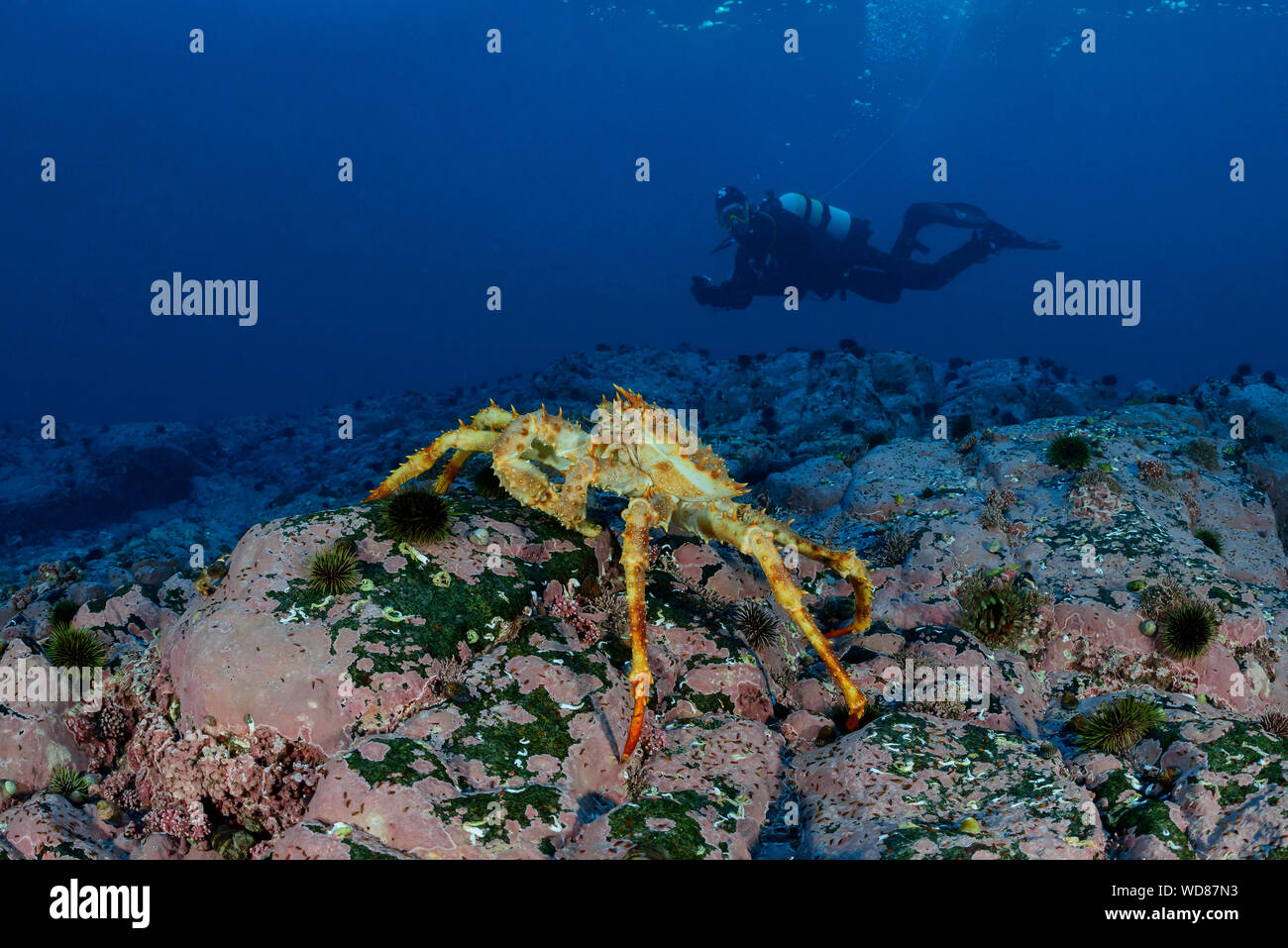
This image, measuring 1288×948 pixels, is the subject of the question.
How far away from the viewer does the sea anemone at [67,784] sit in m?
6.17

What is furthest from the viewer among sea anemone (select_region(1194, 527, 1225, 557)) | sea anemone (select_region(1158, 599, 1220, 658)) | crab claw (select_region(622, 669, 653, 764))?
sea anemone (select_region(1194, 527, 1225, 557))

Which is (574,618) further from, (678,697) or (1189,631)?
(1189,631)

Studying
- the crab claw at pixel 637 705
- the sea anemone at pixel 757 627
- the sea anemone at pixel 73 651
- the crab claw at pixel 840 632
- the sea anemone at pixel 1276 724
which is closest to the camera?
the crab claw at pixel 637 705

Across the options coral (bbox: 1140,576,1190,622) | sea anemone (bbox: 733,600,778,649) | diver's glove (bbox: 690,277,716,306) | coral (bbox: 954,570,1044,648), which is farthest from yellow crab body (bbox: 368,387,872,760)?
diver's glove (bbox: 690,277,716,306)

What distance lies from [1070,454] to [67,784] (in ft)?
47.8

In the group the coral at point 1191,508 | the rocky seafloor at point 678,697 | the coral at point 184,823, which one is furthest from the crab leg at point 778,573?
the coral at point 1191,508

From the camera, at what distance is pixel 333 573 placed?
6.50 m

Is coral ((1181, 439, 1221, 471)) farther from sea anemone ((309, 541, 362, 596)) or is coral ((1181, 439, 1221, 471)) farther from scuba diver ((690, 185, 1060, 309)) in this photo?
scuba diver ((690, 185, 1060, 309))

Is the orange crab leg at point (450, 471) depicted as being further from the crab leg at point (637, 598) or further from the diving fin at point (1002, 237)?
the diving fin at point (1002, 237)

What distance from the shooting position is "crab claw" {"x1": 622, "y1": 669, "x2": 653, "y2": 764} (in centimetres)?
606

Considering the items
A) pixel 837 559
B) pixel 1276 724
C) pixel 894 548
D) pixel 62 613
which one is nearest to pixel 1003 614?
pixel 894 548

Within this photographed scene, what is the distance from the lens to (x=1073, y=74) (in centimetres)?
14550

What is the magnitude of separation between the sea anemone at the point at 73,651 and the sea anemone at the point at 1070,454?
14279 millimetres

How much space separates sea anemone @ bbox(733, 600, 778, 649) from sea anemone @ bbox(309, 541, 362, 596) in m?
4.23
